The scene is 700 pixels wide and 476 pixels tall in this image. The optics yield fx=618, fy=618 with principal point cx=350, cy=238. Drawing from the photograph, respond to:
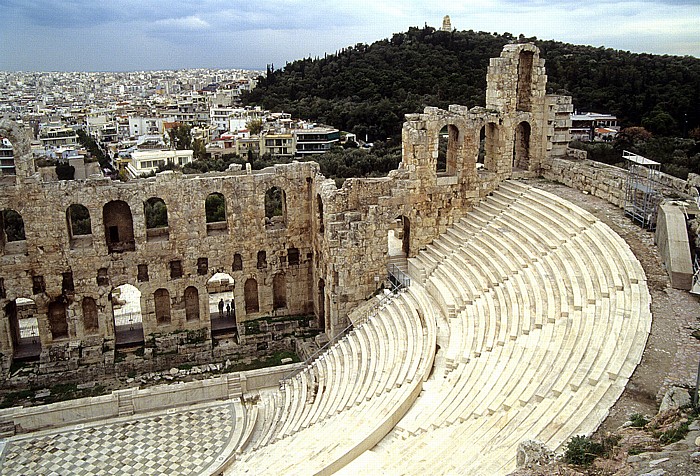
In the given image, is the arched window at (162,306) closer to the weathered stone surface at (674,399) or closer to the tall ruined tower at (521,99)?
the tall ruined tower at (521,99)

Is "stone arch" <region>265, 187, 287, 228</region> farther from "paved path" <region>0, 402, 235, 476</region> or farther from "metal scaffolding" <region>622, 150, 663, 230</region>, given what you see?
"metal scaffolding" <region>622, 150, 663, 230</region>

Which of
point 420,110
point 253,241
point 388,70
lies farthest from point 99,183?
point 388,70

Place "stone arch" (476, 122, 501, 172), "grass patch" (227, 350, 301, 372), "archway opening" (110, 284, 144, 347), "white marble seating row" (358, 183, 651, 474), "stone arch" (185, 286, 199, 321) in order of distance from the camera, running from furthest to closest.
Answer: "stone arch" (185, 286, 199, 321)
"stone arch" (476, 122, 501, 172)
"archway opening" (110, 284, 144, 347)
"grass patch" (227, 350, 301, 372)
"white marble seating row" (358, 183, 651, 474)

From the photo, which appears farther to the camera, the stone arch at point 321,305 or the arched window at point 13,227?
the arched window at point 13,227

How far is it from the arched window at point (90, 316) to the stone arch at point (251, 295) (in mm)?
6046

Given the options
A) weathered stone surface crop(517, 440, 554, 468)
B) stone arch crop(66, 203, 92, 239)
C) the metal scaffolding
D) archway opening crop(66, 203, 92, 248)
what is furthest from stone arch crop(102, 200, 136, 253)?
weathered stone surface crop(517, 440, 554, 468)

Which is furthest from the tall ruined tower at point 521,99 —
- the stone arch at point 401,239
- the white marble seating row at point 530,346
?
the white marble seating row at point 530,346

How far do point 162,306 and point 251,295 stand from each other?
3703 mm

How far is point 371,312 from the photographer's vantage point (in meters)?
22.5

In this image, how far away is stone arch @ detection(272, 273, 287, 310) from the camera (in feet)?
88.1

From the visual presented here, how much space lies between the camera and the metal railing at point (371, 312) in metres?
Answer: 22.0

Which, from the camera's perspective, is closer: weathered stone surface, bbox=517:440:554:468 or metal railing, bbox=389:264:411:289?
weathered stone surface, bbox=517:440:554:468

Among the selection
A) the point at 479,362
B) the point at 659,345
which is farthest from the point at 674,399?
the point at 479,362

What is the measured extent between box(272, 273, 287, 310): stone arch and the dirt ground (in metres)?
14.0
